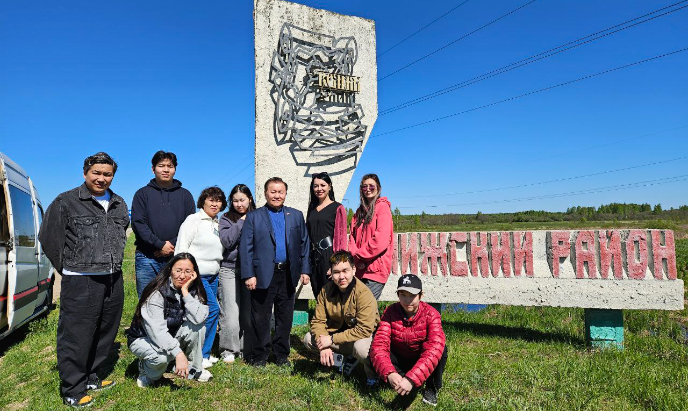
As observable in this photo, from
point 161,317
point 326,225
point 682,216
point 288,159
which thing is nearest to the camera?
point 161,317

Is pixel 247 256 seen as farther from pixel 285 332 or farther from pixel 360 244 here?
pixel 360 244

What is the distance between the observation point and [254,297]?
3.91m

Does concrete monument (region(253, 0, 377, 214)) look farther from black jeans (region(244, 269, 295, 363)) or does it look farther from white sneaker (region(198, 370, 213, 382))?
white sneaker (region(198, 370, 213, 382))

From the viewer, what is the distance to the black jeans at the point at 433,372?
3086 mm

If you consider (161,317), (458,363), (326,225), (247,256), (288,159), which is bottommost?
(458,363)

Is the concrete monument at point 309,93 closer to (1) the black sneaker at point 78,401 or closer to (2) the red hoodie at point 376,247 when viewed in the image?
(2) the red hoodie at point 376,247

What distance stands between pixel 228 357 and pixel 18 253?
113 inches

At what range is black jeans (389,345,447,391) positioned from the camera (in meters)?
3.09

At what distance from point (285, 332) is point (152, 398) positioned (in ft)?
4.12

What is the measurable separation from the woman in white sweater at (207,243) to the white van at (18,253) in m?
2.27

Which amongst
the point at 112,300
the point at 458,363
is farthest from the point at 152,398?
the point at 458,363

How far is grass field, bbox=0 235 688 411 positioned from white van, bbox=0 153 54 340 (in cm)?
57

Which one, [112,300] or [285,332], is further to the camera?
[285,332]

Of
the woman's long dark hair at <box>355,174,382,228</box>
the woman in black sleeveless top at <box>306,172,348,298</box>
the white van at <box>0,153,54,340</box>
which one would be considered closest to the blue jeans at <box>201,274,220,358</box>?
the woman in black sleeveless top at <box>306,172,348,298</box>
